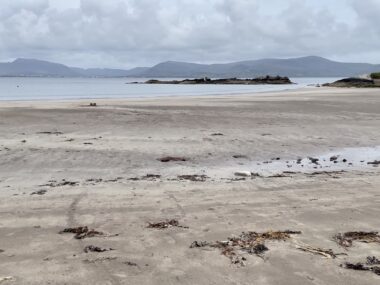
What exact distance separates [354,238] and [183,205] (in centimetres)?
250

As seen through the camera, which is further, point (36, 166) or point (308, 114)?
Result: point (308, 114)

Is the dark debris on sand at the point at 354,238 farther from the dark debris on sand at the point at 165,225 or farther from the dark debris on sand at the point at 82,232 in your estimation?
the dark debris on sand at the point at 82,232

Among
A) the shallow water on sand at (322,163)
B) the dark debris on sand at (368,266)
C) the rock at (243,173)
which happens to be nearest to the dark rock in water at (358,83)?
the shallow water on sand at (322,163)

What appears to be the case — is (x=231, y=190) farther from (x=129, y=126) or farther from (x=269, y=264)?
(x=129, y=126)

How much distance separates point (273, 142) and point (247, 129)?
2929 mm

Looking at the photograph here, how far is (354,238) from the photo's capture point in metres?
5.83

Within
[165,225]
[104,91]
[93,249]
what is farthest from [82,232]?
[104,91]

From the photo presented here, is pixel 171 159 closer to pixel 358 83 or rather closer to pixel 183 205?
pixel 183 205

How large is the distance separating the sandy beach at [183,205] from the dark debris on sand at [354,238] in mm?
50

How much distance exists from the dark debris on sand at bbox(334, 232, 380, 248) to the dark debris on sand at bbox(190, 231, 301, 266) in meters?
0.50

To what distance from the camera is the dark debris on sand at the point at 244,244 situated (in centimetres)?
526

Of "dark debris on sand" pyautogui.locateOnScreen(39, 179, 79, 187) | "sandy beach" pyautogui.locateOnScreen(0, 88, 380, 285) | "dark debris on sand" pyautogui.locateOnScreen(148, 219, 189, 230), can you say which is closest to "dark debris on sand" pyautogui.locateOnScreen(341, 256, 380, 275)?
"sandy beach" pyautogui.locateOnScreen(0, 88, 380, 285)

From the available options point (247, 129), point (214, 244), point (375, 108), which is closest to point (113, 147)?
point (247, 129)

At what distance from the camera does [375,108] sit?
27.2 metres
